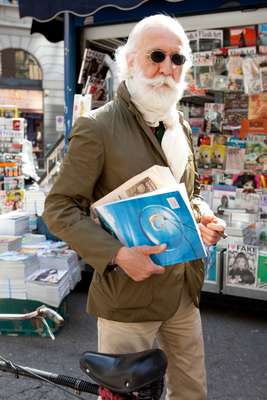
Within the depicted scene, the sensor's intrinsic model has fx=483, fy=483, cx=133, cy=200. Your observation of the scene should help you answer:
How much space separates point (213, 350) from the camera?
12.1ft

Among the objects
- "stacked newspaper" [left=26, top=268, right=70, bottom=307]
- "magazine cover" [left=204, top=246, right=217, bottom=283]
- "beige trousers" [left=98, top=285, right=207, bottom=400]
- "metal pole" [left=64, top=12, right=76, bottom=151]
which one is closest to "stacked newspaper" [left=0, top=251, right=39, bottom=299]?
"stacked newspaper" [left=26, top=268, right=70, bottom=307]

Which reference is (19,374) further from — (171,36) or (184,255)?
(171,36)

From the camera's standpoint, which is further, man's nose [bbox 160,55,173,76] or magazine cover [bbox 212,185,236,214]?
magazine cover [bbox 212,185,236,214]

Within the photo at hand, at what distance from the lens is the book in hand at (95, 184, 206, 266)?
1.62 meters

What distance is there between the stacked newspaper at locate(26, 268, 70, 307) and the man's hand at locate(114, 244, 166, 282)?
2.36 metres

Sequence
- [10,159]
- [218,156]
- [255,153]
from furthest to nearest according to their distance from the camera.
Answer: [10,159] → [218,156] → [255,153]

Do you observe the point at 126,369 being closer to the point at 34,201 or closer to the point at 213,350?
the point at 213,350

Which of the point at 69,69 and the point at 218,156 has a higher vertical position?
the point at 69,69

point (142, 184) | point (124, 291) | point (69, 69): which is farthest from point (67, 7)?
point (124, 291)

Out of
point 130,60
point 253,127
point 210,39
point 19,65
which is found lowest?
point 253,127

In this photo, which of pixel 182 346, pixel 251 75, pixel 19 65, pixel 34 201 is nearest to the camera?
pixel 182 346

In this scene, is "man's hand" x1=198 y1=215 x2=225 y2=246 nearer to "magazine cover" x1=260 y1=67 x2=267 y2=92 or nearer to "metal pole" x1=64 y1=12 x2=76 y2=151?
"magazine cover" x1=260 y1=67 x2=267 y2=92

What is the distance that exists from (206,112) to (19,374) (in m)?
3.45

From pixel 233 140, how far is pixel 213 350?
6.45ft
